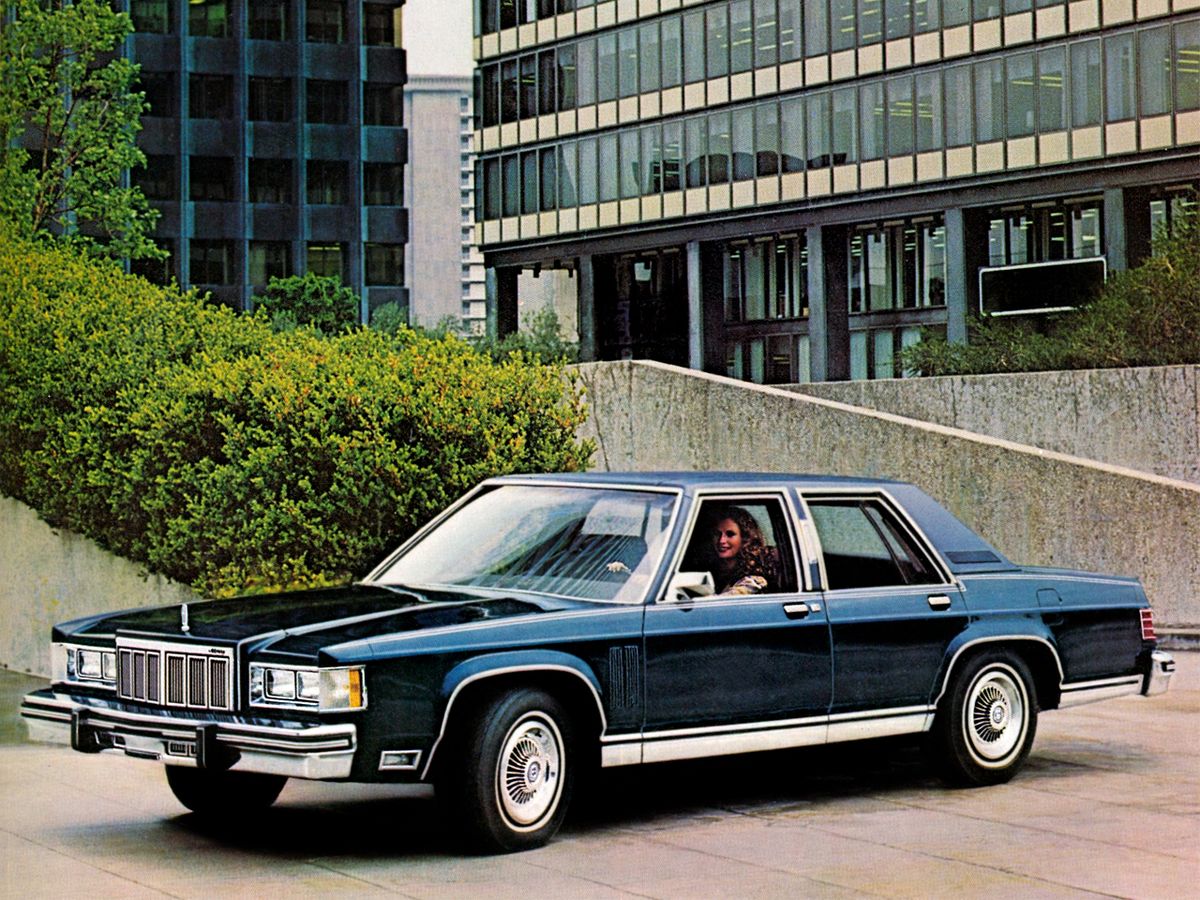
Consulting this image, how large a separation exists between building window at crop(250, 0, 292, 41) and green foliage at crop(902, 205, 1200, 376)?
72.6 m

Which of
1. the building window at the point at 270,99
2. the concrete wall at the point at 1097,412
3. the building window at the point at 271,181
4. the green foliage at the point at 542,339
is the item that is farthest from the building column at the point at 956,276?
the building window at the point at 270,99

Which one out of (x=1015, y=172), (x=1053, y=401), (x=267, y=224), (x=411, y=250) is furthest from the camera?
(x=411, y=250)

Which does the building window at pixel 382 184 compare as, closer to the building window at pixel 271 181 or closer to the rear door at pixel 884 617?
the building window at pixel 271 181

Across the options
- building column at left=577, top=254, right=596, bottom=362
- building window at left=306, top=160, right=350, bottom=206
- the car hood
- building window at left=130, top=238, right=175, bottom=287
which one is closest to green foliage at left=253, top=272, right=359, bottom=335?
building window at left=130, top=238, right=175, bottom=287

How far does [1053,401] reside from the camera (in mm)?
23891

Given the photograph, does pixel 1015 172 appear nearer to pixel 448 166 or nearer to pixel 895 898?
pixel 895 898

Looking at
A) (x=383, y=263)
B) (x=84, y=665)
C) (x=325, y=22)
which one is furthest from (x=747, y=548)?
(x=325, y=22)

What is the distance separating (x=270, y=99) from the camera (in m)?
98.4

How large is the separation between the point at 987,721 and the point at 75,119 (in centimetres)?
2862

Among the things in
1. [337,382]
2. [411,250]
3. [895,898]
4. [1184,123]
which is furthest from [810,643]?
[411,250]

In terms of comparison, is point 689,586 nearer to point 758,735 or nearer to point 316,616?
point 758,735

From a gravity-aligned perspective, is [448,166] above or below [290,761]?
above

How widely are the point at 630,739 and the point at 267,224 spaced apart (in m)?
91.7

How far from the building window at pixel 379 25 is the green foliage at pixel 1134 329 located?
240ft
